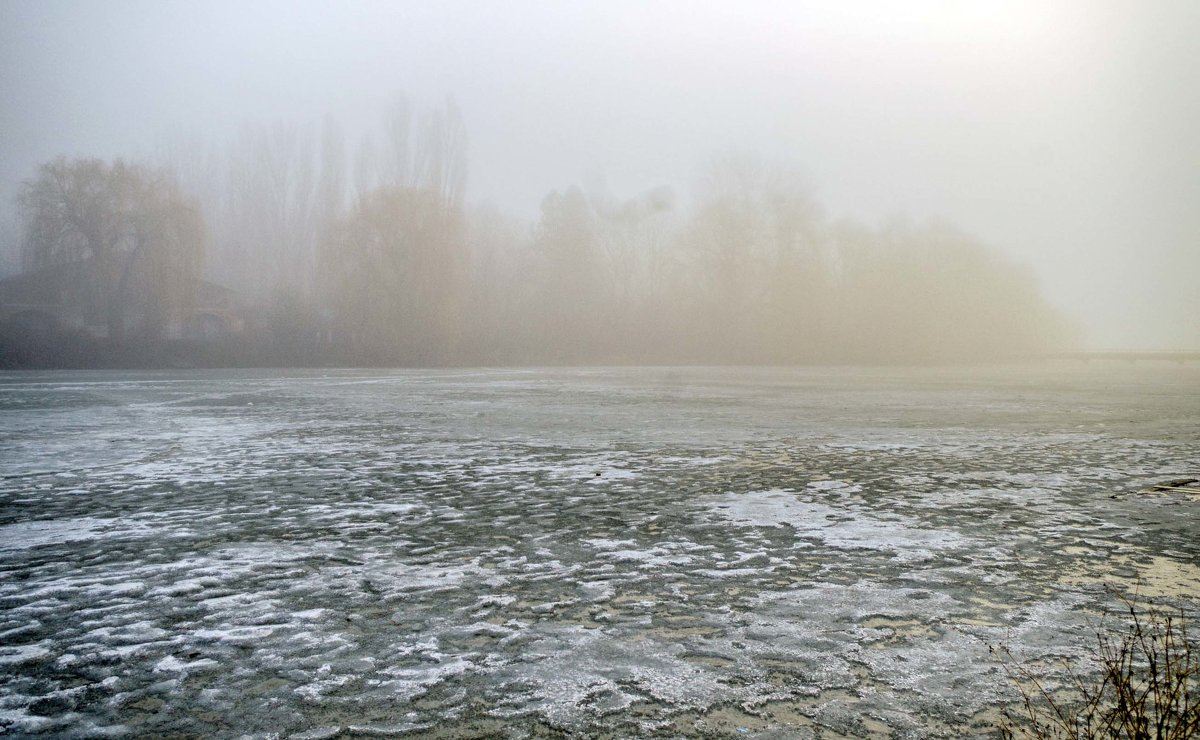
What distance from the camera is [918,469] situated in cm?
773

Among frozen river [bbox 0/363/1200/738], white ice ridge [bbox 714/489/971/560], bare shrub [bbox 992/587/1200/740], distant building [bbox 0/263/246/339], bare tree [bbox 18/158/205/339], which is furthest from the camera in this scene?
distant building [bbox 0/263/246/339]

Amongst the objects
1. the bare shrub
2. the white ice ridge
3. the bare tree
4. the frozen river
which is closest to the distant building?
the bare tree

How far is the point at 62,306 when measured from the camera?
38.0 metres

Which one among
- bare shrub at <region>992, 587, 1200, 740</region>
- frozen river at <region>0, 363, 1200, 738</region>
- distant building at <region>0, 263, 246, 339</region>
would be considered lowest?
frozen river at <region>0, 363, 1200, 738</region>

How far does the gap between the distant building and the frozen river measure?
105ft

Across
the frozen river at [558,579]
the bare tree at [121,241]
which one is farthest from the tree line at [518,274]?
the frozen river at [558,579]

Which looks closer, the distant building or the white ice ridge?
the white ice ridge

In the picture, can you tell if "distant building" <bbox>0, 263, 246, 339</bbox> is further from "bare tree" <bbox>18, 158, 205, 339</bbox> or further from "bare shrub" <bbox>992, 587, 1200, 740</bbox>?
"bare shrub" <bbox>992, 587, 1200, 740</bbox>

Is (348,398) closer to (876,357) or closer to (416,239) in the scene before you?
(416,239)

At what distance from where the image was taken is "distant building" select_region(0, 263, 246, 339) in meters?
36.8

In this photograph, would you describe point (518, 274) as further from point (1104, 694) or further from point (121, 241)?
point (1104, 694)

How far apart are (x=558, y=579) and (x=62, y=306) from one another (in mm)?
41966

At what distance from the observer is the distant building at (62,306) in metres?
36.8

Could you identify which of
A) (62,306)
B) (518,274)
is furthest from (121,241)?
(518,274)
